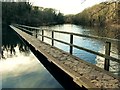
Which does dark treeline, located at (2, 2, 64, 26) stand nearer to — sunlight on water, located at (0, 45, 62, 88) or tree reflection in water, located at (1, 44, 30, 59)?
tree reflection in water, located at (1, 44, 30, 59)

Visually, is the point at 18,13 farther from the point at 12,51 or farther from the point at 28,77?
Answer: the point at 28,77

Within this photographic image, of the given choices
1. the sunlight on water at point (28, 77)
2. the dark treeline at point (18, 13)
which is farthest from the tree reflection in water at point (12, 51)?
the dark treeline at point (18, 13)

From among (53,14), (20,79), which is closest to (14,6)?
(53,14)

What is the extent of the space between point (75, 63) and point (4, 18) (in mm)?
64486

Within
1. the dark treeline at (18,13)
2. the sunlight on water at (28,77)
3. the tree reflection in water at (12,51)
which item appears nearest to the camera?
the sunlight on water at (28,77)

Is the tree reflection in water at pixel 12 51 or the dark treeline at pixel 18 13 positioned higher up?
the dark treeline at pixel 18 13

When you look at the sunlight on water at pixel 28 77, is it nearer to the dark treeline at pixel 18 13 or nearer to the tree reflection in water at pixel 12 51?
the tree reflection in water at pixel 12 51

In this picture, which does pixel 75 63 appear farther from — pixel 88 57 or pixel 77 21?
pixel 77 21

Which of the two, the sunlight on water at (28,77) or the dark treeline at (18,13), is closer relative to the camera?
the sunlight on water at (28,77)

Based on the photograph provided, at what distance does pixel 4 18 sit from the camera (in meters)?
70.1

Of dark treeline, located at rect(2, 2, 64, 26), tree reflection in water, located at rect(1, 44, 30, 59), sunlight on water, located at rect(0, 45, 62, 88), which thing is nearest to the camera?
sunlight on water, located at rect(0, 45, 62, 88)

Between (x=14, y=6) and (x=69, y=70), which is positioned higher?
(x=14, y=6)

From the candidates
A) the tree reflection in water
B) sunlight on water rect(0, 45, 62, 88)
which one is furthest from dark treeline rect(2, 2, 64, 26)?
sunlight on water rect(0, 45, 62, 88)

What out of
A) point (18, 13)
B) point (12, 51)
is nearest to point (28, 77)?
point (12, 51)
